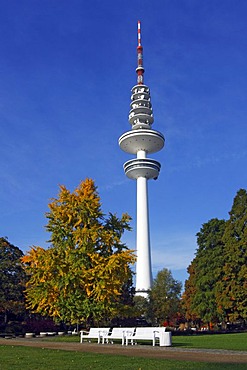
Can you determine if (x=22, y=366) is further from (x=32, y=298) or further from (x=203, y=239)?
Answer: (x=203, y=239)

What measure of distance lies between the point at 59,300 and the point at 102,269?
11.2 ft

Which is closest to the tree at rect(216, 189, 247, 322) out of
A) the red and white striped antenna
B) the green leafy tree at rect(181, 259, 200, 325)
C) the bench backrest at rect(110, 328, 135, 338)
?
the green leafy tree at rect(181, 259, 200, 325)

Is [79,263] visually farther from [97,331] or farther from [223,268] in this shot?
[223,268]

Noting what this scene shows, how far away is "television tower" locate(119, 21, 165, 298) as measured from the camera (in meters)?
99.6

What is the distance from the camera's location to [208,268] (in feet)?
165

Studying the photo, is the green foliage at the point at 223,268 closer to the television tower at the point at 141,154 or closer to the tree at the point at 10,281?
the tree at the point at 10,281

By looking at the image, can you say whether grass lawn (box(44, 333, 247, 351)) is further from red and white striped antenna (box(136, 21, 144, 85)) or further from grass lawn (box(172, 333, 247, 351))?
red and white striped antenna (box(136, 21, 144, 85))

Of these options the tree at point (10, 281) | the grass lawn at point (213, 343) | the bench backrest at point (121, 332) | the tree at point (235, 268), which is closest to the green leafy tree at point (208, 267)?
the tree at point (235, 268)

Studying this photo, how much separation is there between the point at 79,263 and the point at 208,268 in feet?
90.7

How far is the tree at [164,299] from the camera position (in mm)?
57469

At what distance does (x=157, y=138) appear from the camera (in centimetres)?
10956

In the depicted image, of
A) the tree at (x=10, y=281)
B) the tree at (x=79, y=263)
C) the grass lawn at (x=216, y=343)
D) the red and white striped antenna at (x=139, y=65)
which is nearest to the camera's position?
the grass lawn at (x=216, y=343)

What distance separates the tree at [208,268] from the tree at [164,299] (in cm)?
357

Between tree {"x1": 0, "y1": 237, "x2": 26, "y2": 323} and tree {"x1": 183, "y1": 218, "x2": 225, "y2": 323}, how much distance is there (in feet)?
64.2
